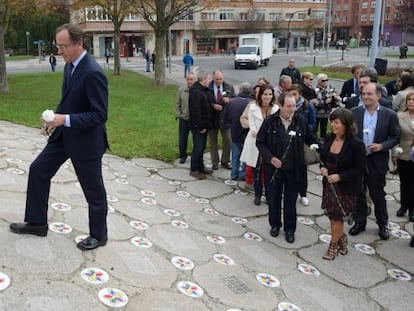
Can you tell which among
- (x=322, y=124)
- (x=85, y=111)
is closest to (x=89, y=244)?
(x=85, y=111)

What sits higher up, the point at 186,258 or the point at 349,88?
the point at 349,88

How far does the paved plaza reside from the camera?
3.60 metres

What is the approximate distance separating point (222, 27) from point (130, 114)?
64.9m

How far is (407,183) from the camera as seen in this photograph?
19.7ft

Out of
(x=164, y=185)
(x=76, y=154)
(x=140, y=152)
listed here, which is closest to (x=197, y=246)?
(x=76, y=154)

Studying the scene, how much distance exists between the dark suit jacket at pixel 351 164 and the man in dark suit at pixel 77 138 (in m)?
2.42

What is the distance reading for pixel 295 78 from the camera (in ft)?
42.5

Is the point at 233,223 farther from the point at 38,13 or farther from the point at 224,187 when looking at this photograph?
the point at 38,13

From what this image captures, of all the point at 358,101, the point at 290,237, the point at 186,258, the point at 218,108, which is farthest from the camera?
the point at 218,108

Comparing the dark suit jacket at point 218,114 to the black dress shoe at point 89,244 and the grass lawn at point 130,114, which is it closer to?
the grass lawn at point 130,114

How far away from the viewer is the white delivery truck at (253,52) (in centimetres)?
3906

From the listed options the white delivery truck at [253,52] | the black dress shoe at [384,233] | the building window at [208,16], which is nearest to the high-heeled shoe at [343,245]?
the black dress shoe at [384,233]

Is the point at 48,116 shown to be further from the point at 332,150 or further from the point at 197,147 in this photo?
the point at 197,147

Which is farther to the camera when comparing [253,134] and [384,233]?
[253,134]
